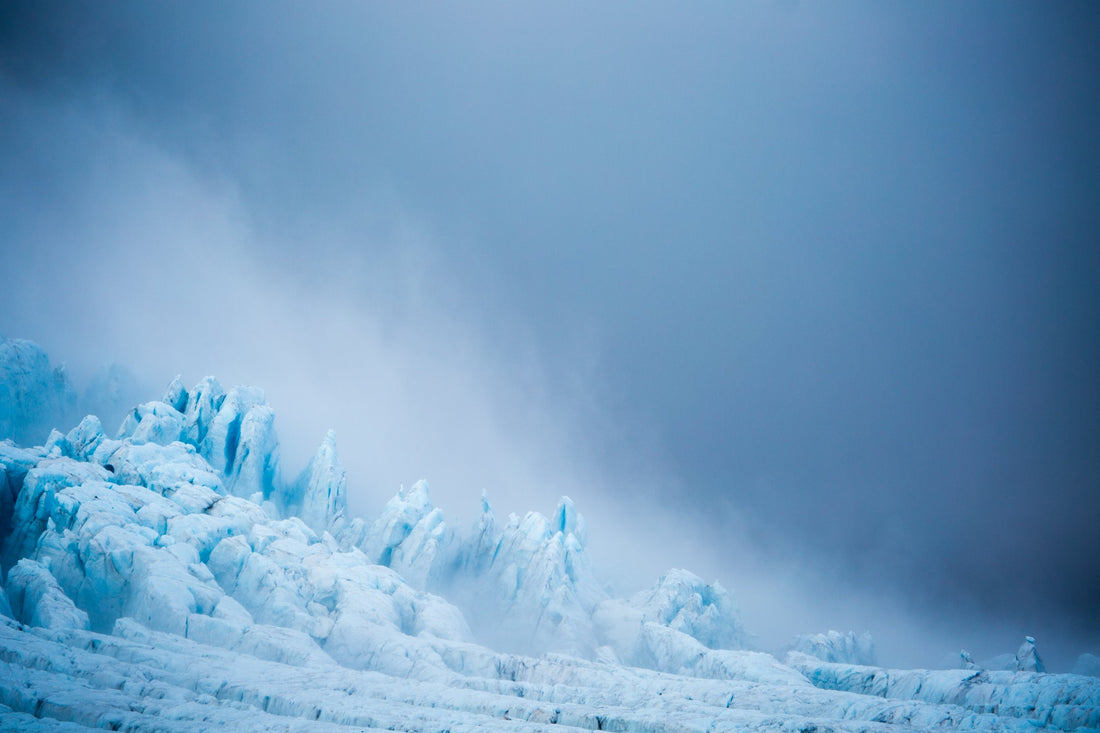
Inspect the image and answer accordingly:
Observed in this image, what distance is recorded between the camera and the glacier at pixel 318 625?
43.9 meters

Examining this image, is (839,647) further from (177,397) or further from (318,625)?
(177,397)

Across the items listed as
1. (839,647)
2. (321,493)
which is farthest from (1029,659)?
(321,493)

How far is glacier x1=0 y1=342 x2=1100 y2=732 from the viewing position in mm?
43906

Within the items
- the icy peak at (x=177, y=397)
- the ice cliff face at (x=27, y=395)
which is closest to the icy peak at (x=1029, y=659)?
the icy peak at (x=177, y=397)

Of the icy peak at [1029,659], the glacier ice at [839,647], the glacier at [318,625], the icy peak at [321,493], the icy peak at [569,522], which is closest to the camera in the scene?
the glacier at [318,625]

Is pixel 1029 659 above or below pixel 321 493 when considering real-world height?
below

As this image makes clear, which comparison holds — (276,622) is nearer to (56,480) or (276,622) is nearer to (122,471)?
(56,480)

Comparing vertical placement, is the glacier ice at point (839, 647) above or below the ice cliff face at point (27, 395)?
below

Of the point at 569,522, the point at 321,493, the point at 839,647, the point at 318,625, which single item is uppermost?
the point at 569,522

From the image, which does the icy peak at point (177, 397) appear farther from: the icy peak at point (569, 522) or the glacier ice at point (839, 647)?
the glacier ice at point (839, 647)

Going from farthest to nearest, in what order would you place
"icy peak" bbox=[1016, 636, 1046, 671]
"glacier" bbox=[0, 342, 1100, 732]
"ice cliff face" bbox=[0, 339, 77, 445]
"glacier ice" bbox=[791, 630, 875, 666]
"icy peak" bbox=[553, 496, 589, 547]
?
"icy peak" bbox=[553, 496, 589, 547]
"glacier ice" bbox=[791, 630, 875, 666]
"ice cliff face" bbox=[0, 339, 77, 445]
"icy peak" bbox=[1016, 636, 1046, 671]
"glacier" bbox=[0, 342, 1100, 732]

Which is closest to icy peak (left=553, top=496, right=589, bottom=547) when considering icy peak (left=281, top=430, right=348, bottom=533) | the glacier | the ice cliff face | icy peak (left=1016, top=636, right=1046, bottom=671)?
the glacier

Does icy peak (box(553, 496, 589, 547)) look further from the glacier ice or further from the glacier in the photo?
the glacier ice

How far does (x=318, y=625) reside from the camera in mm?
70812
